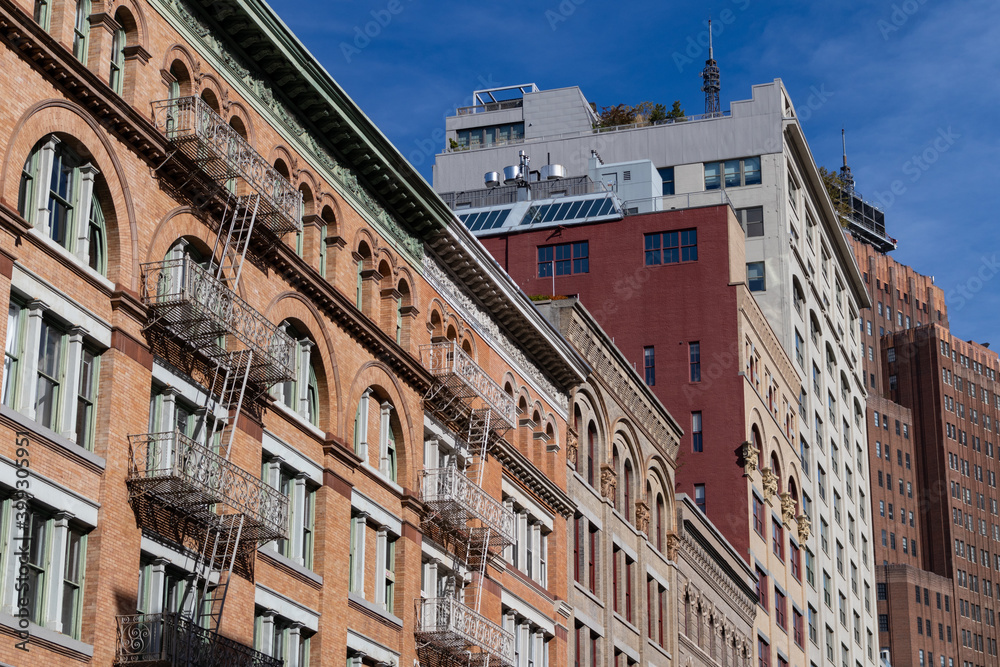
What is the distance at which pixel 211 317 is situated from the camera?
32.3 metres

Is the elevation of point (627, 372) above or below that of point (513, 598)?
above

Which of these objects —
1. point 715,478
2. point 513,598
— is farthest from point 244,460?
point 715,478

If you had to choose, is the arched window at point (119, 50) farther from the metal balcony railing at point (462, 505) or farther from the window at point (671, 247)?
the window at point (671, 247)

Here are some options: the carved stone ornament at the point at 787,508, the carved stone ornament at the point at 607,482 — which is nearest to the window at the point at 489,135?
the carved stone ornament at the point at 787,508

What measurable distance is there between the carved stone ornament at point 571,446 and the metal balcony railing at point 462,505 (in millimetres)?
9402

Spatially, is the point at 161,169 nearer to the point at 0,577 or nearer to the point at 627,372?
the point at 0,577

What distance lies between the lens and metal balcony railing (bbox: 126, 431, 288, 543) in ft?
99.9

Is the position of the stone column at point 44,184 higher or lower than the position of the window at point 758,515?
lower

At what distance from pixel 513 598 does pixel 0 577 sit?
25024 millimetres

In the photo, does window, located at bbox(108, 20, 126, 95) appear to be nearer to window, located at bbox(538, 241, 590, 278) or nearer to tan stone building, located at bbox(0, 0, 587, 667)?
tan stone building, located at bbox(0, 0, 587, 667)

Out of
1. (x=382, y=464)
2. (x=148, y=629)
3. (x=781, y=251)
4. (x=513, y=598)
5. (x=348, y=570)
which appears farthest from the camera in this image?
(x=781, y=251)

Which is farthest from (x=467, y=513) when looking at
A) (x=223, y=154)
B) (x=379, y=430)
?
(x=223, y=154)

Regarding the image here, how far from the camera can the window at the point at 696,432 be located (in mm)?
85312

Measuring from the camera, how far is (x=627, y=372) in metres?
63.7
